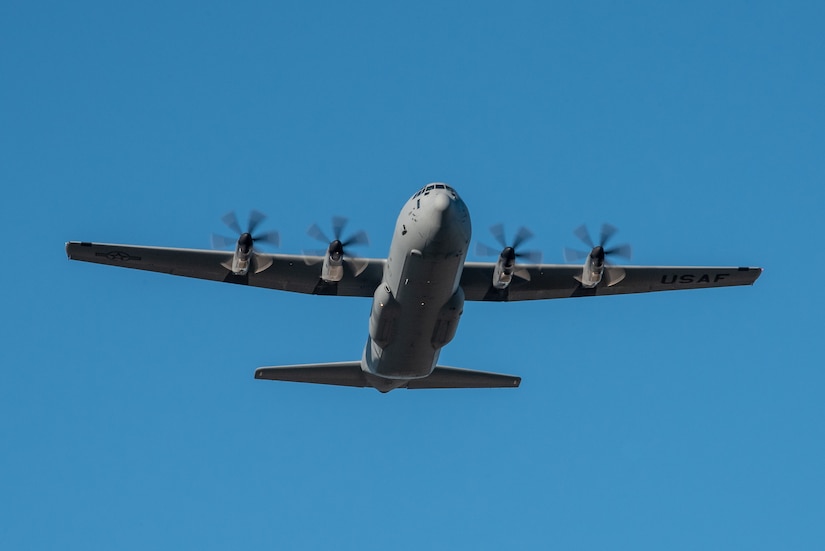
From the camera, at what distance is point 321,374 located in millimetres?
39906

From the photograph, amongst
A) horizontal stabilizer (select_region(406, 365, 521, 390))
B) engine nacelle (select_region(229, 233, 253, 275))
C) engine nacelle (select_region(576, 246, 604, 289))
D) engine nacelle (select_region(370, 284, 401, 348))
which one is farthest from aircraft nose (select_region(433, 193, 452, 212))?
horizontal stabilizer (select_region(406, 365, 521, 390))

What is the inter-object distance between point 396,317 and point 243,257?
4904 mm

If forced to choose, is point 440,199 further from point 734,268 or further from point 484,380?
point 734,268

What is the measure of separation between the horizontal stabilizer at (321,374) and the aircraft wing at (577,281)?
168 inches

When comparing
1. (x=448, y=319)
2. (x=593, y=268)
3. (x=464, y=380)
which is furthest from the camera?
(x=464, y=380)

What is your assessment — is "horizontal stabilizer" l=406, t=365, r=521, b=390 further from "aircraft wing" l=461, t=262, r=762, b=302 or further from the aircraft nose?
the aircraft nose

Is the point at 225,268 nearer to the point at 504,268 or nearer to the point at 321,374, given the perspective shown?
the point at 321,374

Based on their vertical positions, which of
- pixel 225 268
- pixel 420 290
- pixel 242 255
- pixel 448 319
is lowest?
pixel 448 319

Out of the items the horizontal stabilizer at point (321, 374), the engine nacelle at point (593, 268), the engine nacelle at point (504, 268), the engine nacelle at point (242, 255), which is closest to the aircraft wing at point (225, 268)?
the engine nacelle at point (242, 255)

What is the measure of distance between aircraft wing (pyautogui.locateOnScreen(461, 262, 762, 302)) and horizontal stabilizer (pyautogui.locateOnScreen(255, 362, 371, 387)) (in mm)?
4273

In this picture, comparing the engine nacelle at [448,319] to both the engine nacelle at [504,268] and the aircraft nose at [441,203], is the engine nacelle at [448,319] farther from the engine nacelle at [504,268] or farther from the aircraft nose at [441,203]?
the aircraft nose at [441,203]

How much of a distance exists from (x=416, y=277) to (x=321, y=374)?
6.81 metres

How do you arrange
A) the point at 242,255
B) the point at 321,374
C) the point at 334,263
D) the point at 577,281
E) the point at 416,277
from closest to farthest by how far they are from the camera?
the point at 416,277, the point at 242,255, the point at 334,263, the point at 321,374, the point at 577,281

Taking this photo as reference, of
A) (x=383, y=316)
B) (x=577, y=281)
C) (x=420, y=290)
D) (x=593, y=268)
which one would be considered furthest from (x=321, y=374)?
(x=593, y=268)
